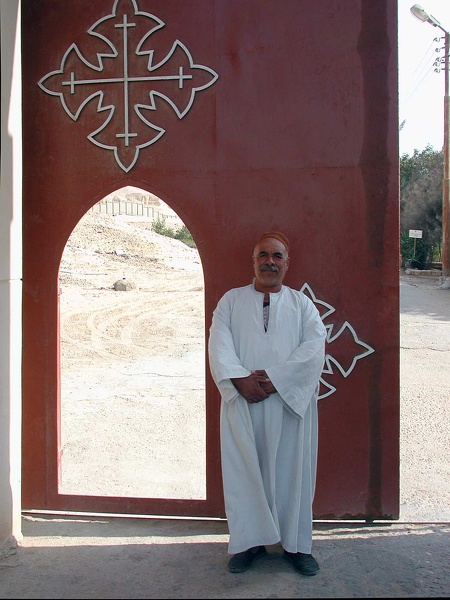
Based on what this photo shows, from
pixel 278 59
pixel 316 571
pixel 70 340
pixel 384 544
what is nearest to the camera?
pixel 316 571

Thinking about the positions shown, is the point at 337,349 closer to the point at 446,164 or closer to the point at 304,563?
the point at 304,563

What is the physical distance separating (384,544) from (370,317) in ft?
4.29

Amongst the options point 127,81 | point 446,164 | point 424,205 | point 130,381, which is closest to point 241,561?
point 127,81

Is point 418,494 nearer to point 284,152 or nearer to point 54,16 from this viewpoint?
point 284,152

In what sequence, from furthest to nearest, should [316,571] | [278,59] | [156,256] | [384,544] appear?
[156,256], [278,59], [384,544], [316,571]

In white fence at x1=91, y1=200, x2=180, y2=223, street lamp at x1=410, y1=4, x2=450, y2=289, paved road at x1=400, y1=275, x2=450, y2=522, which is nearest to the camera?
paved road at x1=400, y1=275, x2=450, y2=522

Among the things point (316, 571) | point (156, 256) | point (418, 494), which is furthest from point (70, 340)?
point (156, 256)

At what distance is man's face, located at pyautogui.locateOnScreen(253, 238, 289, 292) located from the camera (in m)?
3.65

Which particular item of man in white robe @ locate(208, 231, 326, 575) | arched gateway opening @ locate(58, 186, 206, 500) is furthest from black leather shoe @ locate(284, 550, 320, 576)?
arched gateway opening @ locate(58, 186, 206, 500)

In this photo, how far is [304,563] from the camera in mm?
3508

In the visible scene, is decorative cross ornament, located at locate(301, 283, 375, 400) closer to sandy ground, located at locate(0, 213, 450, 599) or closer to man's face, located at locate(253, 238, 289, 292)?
man's face, located at locate(253, 238, 289, 292)

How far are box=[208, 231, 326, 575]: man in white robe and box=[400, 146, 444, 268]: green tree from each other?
93.6 feet

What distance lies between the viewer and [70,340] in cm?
1273

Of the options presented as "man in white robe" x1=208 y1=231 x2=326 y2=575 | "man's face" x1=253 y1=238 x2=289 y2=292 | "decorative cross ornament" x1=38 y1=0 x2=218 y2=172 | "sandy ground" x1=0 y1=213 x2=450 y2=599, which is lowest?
"sandy ground" x1=0 y1=213 x2=450 y2=599
